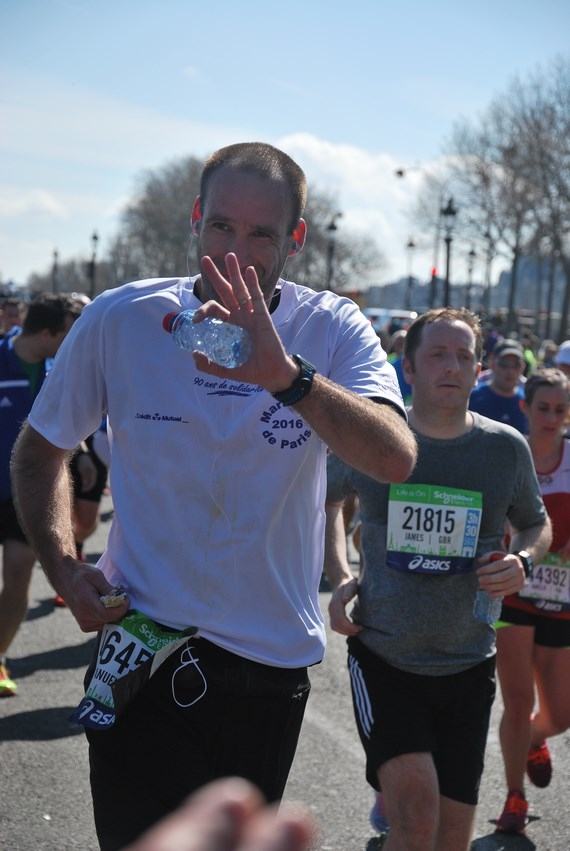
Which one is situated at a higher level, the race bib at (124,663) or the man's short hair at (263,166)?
the man's short hair at (263,166)

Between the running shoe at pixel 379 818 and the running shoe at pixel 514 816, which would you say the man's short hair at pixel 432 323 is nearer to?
the running shoe at pixel 379 818

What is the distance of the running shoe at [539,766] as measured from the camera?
5.34 metres

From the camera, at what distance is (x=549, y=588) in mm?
5188

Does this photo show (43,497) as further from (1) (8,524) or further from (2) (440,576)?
(1) (8,524)

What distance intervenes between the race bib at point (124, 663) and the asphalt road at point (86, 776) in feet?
7.27

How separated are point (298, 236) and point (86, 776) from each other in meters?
3.45

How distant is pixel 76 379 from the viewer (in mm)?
2783

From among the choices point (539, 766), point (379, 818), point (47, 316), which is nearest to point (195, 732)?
point (379, 818)

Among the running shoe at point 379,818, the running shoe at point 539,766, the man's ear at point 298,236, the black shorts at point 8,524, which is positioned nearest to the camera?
the man's ear at point 298,236

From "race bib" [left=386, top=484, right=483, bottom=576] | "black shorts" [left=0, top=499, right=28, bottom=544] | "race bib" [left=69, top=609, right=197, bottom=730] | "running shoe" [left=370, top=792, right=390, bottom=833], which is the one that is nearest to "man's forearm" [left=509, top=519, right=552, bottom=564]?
"race bib" [left=386, top=484, right=483, bottom=576]

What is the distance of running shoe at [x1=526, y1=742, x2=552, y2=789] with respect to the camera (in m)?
5.34

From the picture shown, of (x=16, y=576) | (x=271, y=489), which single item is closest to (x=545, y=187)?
(x=16, y=576)

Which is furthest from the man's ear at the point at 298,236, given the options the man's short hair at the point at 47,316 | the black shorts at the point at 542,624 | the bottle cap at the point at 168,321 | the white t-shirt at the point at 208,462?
the man's short hair at the point at 47,316

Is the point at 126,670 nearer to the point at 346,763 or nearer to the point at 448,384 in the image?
the point at 448,384
